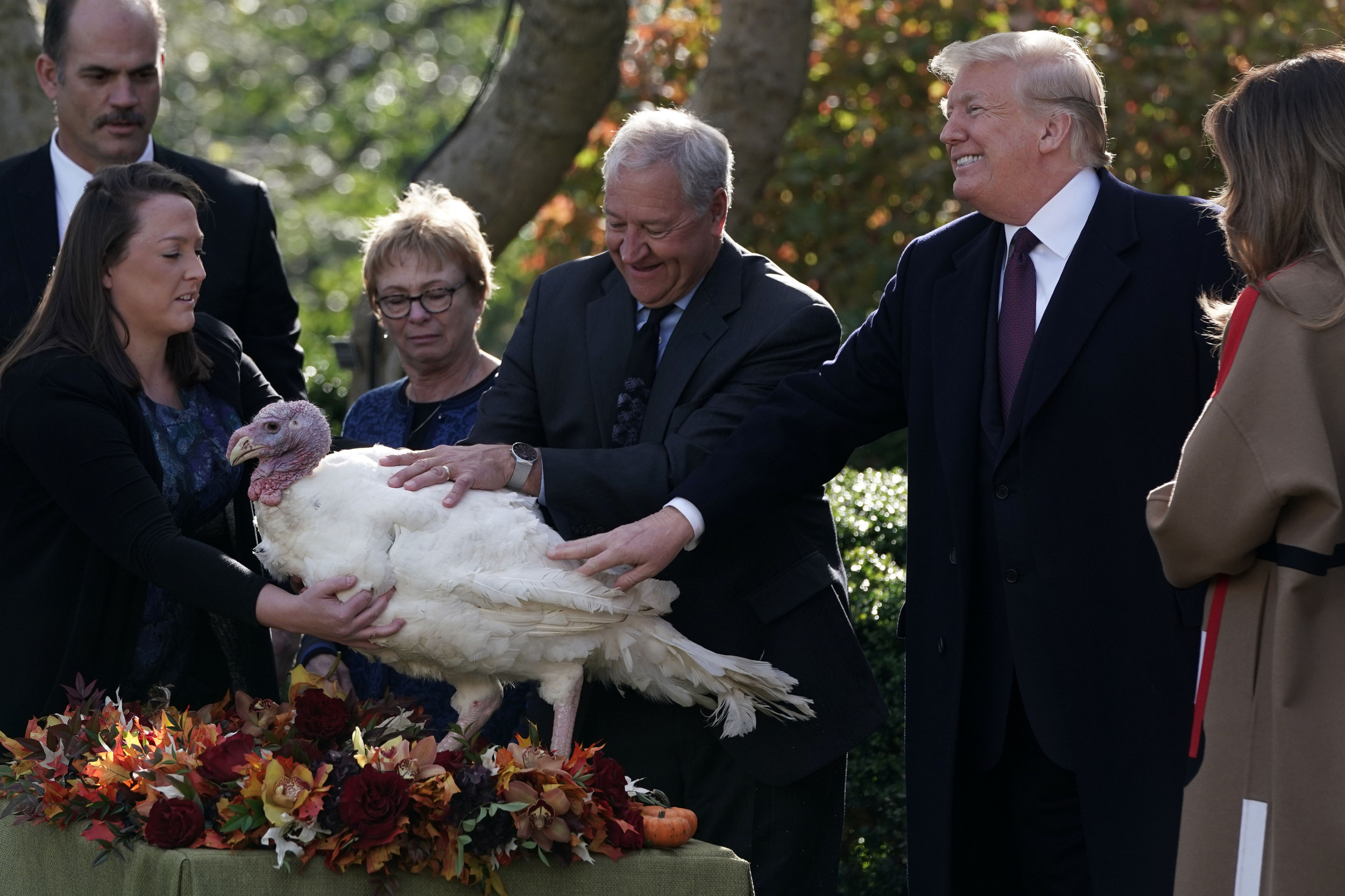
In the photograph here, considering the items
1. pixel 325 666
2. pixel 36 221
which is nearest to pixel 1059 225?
pixel 325 666

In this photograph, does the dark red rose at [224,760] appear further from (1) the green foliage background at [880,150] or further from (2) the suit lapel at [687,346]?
(1) the green foliage background at [880,150]

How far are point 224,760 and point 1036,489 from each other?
74.2 inches

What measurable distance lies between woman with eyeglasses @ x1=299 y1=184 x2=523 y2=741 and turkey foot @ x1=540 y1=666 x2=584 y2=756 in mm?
1049

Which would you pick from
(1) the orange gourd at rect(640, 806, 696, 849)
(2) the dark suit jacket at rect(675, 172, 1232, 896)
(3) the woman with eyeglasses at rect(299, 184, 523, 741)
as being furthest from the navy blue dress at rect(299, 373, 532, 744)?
(2) the dark suit jacket at rect(675, 172, 1232, 896)

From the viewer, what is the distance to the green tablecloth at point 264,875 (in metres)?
2.93

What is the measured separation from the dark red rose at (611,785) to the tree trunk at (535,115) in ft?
14.3

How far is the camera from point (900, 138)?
30.5 feet

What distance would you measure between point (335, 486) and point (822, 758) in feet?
4.73

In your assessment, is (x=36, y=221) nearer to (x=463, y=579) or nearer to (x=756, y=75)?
(x=463, y=579)

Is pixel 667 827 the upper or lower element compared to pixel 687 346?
lower

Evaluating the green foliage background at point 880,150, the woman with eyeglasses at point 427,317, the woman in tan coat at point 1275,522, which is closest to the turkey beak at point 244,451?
the woman with eyeglasses at point 427,317

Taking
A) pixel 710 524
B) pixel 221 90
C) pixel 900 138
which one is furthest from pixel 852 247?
pixel 221 90

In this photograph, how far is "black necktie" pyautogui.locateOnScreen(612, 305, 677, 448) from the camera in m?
3.85

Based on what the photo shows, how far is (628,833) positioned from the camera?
10.3 feet
